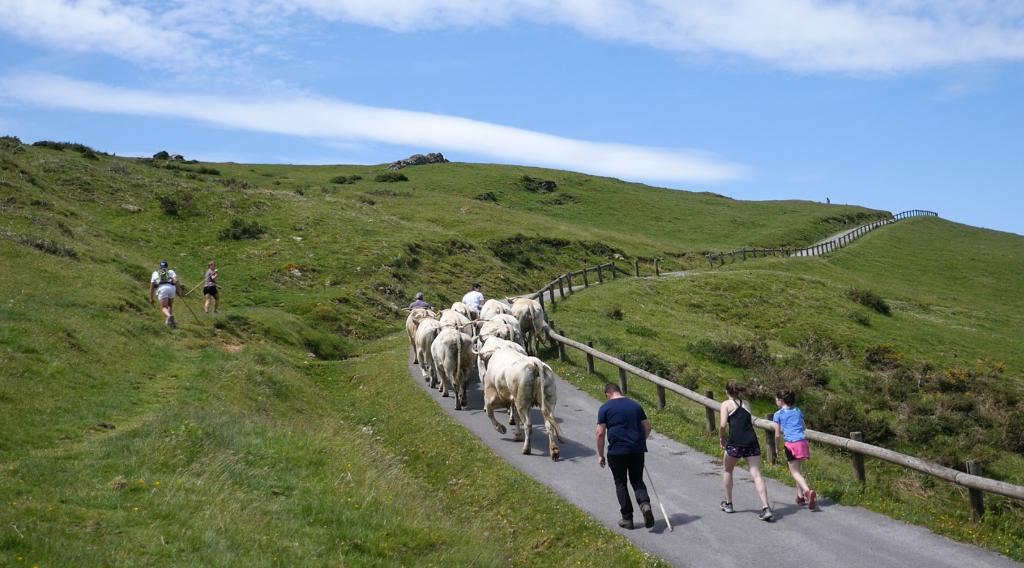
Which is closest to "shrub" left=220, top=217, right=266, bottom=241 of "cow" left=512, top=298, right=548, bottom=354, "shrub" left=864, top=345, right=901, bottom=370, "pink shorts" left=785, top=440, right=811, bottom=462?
"cow" left=512, top=298, right=548, bottom=354

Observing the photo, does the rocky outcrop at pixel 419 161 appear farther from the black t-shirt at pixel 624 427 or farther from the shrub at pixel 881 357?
the black t-shirt at pixel 624 427

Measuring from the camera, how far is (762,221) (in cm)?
10094

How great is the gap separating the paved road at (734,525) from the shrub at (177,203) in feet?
134

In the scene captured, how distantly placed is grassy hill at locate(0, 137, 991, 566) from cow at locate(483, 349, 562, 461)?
1.12 meters

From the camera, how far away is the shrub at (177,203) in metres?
50.6

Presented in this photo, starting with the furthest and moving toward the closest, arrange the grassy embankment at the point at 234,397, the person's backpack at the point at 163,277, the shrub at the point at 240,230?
the shrub at the point at 240,230 < the person's backpack at the point at 163,277 < the grassy embankment at the point at 234,397

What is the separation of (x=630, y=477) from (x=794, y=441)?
3224mm

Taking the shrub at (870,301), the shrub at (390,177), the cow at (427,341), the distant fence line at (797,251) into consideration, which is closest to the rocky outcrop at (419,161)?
the shrub at (390,177)

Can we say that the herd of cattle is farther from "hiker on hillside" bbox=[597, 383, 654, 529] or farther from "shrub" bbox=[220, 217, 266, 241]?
"shrub" bbox=[220, 217, 266, 241]

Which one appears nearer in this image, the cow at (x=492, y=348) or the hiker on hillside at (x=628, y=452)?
the hiker on hillside at (x=628, y=452)


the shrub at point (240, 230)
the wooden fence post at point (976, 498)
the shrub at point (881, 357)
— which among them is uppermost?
the shrub at point (240, 230)

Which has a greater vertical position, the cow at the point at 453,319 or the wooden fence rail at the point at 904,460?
the cow at the point at 453,319

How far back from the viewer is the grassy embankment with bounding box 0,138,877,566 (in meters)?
9.99

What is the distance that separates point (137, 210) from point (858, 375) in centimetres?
4240
